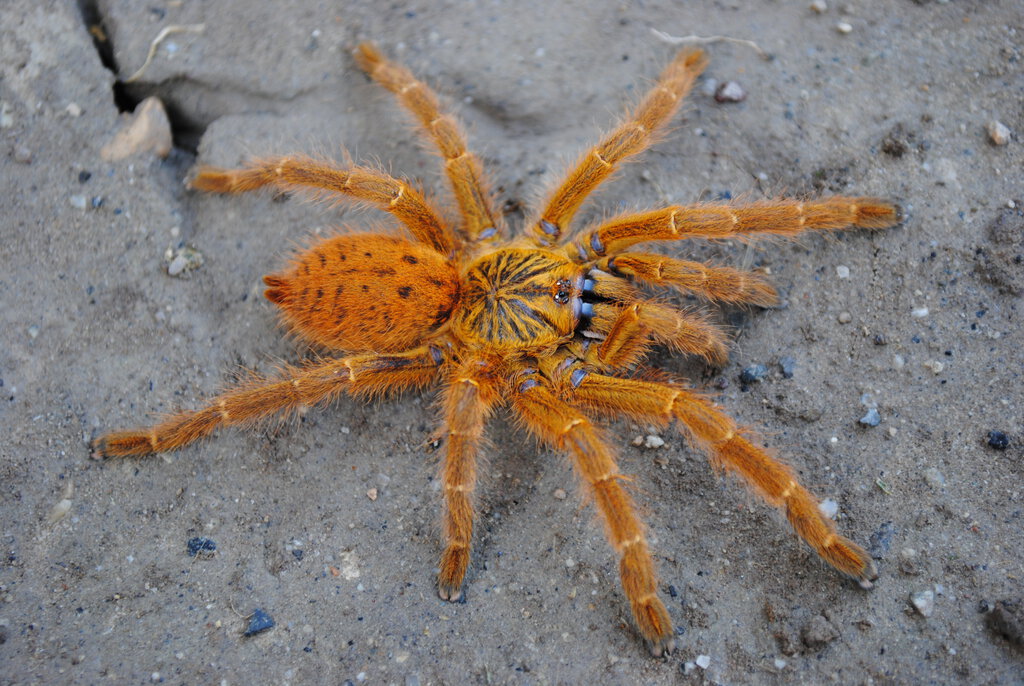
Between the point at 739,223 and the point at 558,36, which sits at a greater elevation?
the point at 558,36

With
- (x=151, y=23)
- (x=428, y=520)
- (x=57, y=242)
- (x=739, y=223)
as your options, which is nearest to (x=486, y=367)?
(x=428, y=520)

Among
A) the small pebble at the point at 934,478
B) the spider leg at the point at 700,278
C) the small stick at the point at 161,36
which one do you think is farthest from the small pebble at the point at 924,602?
the small stick at the point at 161,36

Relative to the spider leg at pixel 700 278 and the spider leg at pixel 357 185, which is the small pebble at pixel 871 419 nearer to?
the spider leg at pixel 700 278

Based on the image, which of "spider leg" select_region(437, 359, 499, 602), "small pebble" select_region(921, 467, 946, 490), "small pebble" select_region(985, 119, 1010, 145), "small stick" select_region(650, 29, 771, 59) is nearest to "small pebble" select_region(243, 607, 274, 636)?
"spider leg" select_region(437, 359, 499, 602)

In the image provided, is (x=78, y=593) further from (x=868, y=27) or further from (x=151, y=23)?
(x=868, y=27)

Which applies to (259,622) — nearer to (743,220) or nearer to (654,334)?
(654,334)
